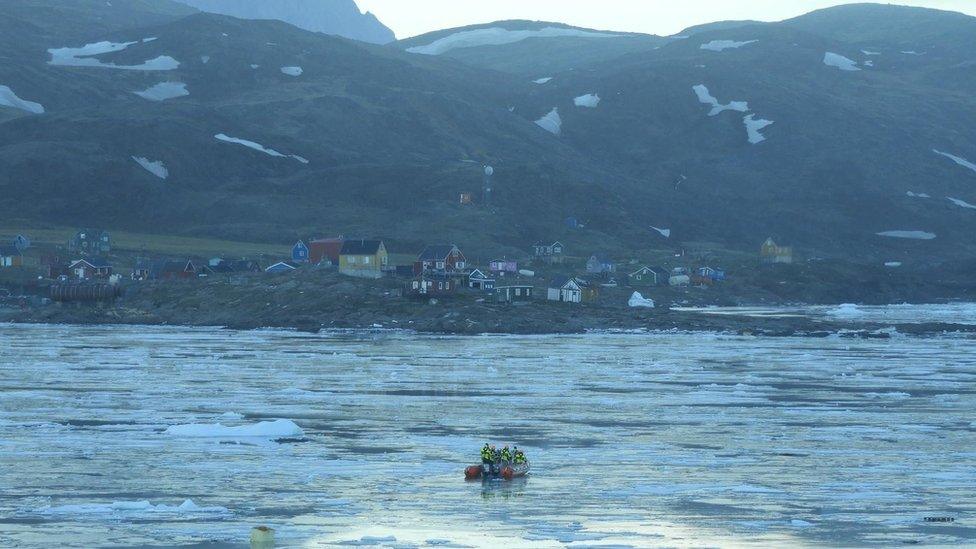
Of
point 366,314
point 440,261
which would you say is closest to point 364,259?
point 440,261

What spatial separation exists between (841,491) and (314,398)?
27178 mm

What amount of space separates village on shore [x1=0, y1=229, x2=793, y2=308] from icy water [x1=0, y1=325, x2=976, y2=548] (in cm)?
4027

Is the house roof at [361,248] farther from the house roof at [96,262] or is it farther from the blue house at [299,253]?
the house roof at [96,262]

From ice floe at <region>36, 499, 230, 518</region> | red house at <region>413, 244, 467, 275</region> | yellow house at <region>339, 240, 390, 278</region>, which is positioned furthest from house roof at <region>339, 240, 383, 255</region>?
ice floe at <region>36, 499, 230, 518</region>

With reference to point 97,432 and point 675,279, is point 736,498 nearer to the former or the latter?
point 97,432

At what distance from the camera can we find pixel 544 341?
318ft

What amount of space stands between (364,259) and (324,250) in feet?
61.2

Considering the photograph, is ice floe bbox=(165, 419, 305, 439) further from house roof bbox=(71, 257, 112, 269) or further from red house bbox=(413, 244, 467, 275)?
house roof bbox=(71, 257, 112, 269)

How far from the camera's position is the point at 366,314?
111m

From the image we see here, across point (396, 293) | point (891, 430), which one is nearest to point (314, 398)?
point (891, 430)

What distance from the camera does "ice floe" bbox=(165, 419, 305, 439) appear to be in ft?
152

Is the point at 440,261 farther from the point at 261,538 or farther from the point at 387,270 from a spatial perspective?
the point at 261,538

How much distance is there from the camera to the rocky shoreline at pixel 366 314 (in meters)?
108

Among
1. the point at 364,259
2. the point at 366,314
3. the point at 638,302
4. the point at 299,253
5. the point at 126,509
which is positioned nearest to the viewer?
the point at 126,509
